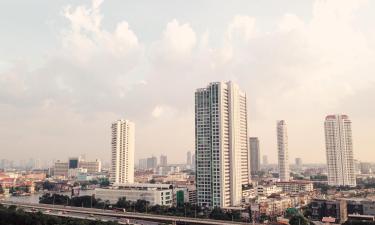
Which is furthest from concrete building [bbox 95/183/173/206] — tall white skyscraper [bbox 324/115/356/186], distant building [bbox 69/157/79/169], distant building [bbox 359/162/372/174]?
distant building [bbox 359/162/372/174]

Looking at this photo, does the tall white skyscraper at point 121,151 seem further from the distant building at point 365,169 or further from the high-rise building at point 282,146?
the distant building at point 365,169

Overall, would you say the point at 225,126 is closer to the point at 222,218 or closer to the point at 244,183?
the point at 244,183

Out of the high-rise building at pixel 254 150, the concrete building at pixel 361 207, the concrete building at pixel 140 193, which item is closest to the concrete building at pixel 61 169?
the high-rise building at pixel 254 150

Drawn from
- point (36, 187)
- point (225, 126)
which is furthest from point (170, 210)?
point (36, 187)

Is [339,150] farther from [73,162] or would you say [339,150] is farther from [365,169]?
[365,169]

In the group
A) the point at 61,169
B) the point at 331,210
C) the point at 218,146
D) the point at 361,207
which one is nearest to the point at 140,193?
the point at 218,146

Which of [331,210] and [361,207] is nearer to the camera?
[331,210]
